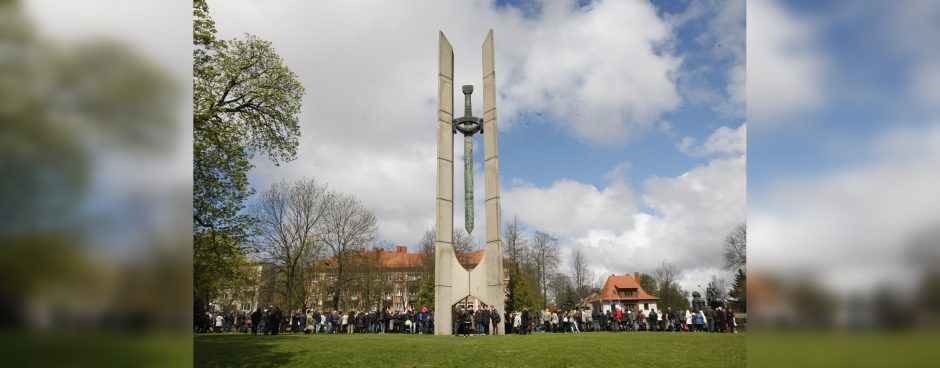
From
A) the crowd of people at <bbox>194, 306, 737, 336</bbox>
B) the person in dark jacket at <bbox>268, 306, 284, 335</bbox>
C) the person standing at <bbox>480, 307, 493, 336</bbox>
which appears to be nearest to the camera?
the person in dark jacket at <bbox>268, 306, 284, 335</bbox>

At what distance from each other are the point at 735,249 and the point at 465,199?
35239mm

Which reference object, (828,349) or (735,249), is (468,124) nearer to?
(828,349)

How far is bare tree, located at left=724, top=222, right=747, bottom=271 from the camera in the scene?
166 feet

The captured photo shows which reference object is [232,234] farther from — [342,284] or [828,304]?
[342,284]

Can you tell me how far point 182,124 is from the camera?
3406 millimetres

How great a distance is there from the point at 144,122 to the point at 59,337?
1.72 m

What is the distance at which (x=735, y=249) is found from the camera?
52.9 meters

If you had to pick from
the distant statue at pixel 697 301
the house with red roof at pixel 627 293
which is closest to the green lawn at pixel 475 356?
the distant statue at pixel 697 301

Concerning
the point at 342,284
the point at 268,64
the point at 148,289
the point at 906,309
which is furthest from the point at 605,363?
the point at 342,284

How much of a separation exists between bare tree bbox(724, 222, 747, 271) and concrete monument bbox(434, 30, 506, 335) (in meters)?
31.8

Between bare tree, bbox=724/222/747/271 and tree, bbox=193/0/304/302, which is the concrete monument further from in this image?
bare tree, bbox=724/222/747/271

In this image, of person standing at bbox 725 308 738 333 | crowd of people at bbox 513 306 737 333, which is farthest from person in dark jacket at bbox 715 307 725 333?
person standing at bbox 725 308 738 333

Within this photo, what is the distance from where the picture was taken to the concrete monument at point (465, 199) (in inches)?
1114

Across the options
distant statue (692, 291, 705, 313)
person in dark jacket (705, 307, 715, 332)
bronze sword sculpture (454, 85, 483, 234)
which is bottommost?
person in dark jacket (705, 307, 715, 332)
